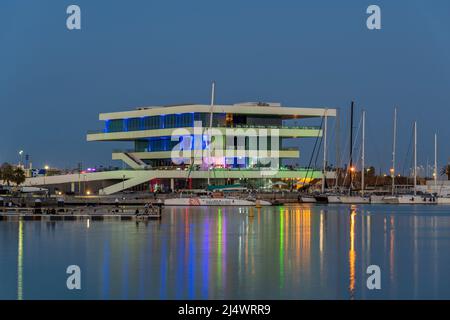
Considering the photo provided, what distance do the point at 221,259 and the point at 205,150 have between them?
93.1 metres

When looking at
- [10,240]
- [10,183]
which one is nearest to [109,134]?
[10,183]

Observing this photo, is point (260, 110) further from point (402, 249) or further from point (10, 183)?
point (402, 249)

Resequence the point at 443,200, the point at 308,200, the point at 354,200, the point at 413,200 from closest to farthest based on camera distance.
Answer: the point at 308,200
the point at 354,200
the point at 413,200
the point at 443,200

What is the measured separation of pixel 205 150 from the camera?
141250 mm

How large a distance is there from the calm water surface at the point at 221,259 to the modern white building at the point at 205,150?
62.0 metres

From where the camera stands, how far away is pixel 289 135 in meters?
148

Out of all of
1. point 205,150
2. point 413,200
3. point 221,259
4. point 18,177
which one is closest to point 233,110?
point 205,150

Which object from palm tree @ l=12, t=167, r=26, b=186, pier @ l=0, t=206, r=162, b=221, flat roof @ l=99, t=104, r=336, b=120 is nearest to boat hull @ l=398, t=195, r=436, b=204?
flat roof @ l=99, t=104, r=336, b=120

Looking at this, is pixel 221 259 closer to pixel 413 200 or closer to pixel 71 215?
pixel 71 215

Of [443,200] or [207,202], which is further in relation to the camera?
[443,200]

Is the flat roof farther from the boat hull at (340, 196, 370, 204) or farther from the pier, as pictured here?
the pier

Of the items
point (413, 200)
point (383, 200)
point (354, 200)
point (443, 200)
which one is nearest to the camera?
point (354, 200)
